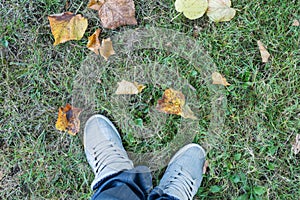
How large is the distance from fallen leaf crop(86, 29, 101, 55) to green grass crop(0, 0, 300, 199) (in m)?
0.04

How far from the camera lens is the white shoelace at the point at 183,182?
6.56 feet

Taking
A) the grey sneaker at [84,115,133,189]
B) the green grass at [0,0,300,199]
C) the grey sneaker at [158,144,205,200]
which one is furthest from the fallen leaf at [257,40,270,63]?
the grey sneaker at [84,115,133,189]

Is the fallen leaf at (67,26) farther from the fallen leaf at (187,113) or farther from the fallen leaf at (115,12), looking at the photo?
the fallen leaf at (187,113)

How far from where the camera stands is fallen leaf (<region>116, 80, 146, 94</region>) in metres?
2.12

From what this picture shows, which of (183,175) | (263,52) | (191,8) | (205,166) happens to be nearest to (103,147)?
(183,175)

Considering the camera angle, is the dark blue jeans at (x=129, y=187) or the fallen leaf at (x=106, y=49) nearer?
the dark blue jeans at (x=129, y=187)

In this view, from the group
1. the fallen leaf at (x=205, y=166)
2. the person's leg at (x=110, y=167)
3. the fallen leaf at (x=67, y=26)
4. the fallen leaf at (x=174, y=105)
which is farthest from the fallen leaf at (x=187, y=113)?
the fallen leaf at (x=67, y=26)

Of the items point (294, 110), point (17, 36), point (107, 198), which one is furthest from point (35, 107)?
point (294, 110)

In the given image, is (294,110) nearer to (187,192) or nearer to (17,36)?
(187,192)

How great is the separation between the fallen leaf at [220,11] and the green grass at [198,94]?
0.12ft

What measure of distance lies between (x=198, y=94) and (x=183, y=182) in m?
0.52

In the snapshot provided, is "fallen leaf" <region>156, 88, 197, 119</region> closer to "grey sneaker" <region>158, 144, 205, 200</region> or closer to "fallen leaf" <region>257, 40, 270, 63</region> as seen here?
"grey sneaker" <region>158, 144, 205, 200</region>

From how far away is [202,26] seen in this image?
2.12m

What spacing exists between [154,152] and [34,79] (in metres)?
0.83
